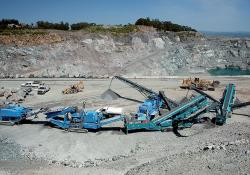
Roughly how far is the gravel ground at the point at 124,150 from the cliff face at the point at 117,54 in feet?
76.9

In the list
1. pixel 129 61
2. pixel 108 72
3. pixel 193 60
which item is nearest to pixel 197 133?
pixel 108 72

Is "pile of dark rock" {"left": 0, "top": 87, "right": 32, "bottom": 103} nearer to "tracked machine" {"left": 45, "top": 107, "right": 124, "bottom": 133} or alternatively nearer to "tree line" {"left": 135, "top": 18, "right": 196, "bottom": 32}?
"tracked machine" {"left": 45, "top": 107, "right": 124, "bottom": 133}

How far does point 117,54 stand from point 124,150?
35.9 meters

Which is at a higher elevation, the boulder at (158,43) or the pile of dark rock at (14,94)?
the boulder at (158,43)

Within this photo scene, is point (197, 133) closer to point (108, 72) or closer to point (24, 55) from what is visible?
point (108, 72)

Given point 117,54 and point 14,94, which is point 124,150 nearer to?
point 14,94

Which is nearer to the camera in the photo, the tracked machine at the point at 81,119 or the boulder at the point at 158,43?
the tracked machine at the point at 81,119

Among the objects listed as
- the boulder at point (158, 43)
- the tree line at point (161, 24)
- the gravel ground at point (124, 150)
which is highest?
the tree line at point (161, 24)

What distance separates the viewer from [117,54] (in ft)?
178

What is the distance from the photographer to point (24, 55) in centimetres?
4978

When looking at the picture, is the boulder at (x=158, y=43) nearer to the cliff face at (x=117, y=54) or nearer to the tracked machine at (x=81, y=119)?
the cliff face at (x=117, y=54)

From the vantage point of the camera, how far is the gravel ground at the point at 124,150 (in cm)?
1430

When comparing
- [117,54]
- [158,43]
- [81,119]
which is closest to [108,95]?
[81,119]

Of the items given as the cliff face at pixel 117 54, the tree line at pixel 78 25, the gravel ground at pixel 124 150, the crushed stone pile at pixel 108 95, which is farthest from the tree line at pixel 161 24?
the gravel ground at pixel 124 150
